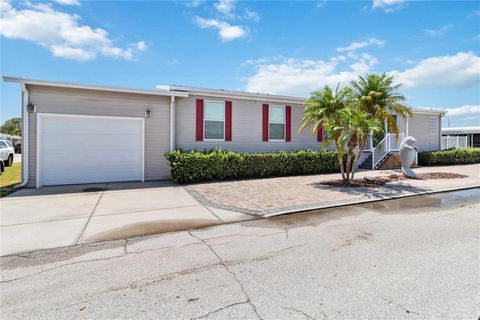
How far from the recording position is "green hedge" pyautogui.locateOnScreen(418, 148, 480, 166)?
15.7m

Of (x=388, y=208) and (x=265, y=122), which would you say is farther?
(x=265, y=122)

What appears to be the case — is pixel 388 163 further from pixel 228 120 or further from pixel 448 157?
pixel 228 120

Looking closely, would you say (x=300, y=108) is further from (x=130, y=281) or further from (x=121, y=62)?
(x=130, y=281)

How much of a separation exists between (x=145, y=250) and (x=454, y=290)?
3848 mm

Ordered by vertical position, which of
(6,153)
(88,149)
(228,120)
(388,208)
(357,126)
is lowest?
(388,208)

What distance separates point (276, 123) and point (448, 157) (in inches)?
472

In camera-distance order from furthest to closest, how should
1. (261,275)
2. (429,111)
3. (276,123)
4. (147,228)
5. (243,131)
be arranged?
1. (429,111)
2. (276,123)
3. (243,131)
4. (147,228)
5. (261,275)

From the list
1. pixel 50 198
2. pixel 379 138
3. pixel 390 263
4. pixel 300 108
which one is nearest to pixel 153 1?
pixel 50 198

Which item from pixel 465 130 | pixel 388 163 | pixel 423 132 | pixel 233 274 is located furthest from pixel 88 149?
pixel 465 130

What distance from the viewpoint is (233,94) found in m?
11.7

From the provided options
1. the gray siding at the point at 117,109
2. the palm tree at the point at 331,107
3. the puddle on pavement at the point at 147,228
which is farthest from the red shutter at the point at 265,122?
the puddle on pavement at the point at 147,228

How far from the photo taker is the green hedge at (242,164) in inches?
382

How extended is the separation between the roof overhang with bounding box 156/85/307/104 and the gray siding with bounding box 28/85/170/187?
2.77ft

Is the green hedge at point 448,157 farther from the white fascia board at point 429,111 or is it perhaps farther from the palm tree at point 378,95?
the palm tree at point 378,95
